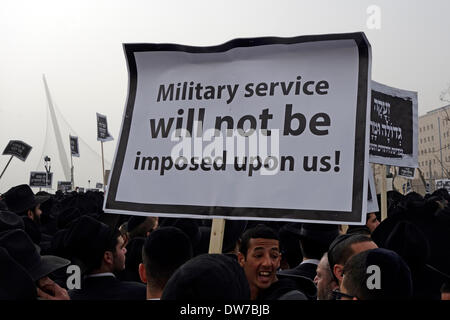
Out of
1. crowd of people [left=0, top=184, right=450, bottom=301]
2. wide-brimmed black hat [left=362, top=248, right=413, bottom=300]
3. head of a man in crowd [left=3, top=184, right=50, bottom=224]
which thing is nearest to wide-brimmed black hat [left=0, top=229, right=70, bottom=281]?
crowd of people [left=0, top=184, right=450, bottom=301]

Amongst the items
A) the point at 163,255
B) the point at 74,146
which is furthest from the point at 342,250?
the point at 74,146

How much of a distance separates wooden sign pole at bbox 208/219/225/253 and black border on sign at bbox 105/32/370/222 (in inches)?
2.3

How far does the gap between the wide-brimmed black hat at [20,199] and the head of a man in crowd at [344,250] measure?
17.0ft

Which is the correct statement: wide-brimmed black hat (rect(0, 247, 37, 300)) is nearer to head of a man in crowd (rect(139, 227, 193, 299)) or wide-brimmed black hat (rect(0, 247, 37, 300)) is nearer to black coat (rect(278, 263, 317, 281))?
head of a man in crowd (rect(139, 227, 193, 299))

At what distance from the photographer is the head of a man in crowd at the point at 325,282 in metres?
3.33

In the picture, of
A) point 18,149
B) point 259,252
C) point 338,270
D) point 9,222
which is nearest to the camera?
point 338,270

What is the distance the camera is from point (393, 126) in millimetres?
6227

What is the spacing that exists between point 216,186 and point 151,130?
619mm

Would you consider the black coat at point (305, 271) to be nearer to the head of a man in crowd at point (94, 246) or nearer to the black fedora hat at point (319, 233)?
the black fedora hat at point (319, 233)

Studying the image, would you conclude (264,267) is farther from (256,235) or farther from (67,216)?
(67,216)

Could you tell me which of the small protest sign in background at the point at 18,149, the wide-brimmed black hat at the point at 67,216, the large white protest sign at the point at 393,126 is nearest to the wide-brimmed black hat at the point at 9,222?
the wide-brimmed black hat at the point at 67,216

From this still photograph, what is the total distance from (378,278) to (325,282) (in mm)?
1130

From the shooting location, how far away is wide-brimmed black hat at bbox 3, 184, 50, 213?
7.25 metres

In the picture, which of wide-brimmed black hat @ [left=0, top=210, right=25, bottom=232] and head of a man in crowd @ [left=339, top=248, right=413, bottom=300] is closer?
head of a man in crowd @ [left=339, top=248, right=413, bottom=300]
